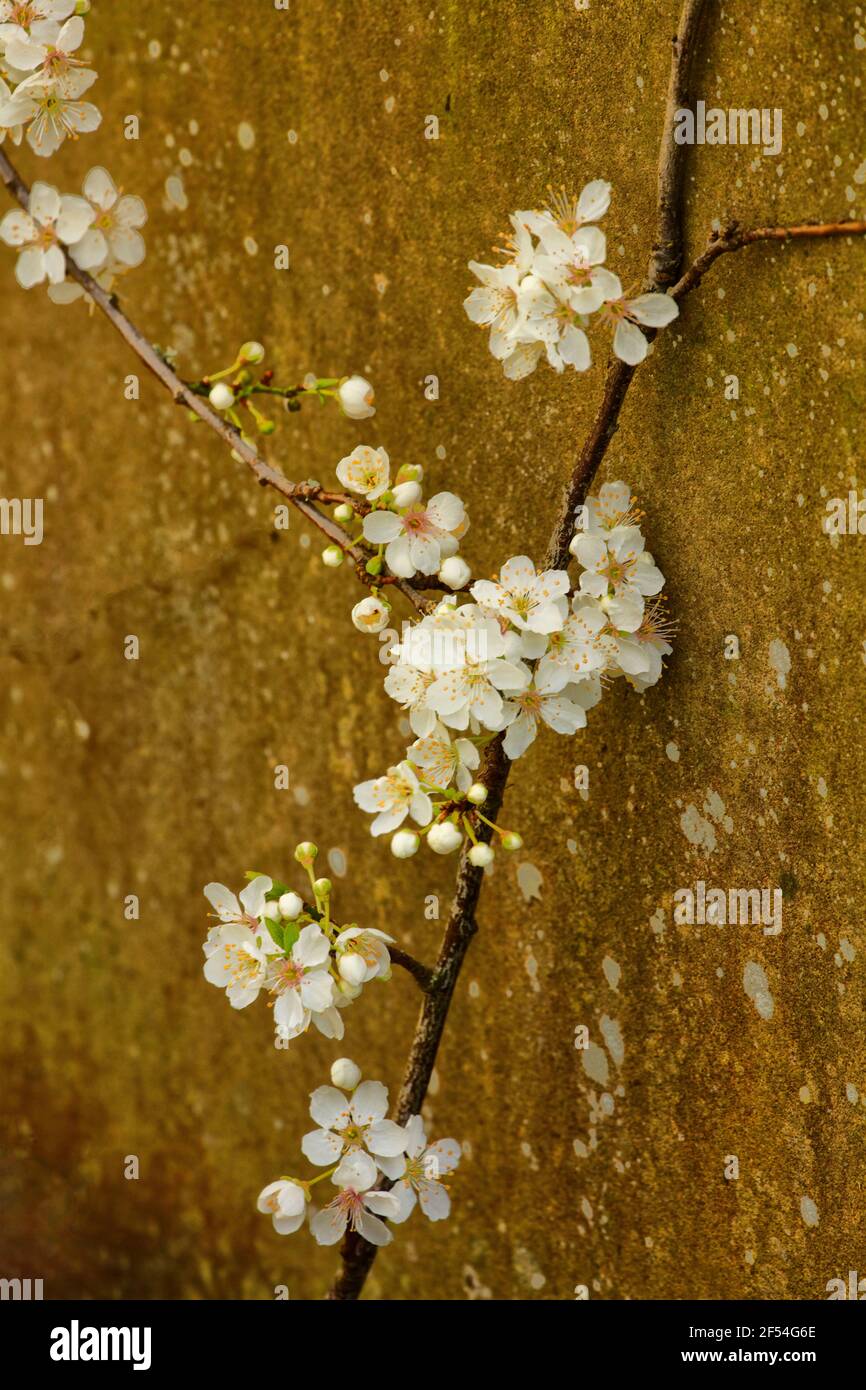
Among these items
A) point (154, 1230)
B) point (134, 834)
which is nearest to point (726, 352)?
point (134, 834)

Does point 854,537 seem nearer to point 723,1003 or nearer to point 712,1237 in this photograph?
point 723,1003

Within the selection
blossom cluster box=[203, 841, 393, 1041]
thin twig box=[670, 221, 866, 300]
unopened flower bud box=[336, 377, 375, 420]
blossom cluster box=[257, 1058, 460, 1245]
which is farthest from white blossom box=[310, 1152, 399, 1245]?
thin twig box=[670, 221, 866, 300]

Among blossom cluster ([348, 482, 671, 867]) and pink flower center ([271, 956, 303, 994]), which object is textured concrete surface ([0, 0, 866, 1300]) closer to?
blossom cluster ([348, 482, 671, 867])

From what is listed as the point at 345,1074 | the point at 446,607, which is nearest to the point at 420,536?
the point at 446,607

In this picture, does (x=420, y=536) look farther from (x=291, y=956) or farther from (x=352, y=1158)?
(x=352, y=1158)

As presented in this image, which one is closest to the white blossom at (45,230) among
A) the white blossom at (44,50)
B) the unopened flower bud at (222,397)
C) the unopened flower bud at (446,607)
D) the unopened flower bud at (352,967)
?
the white blossom at (44,50)

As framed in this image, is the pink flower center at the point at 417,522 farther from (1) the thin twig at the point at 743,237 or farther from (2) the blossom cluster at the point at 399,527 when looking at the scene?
(1) the thin twig at the point at 743,237
